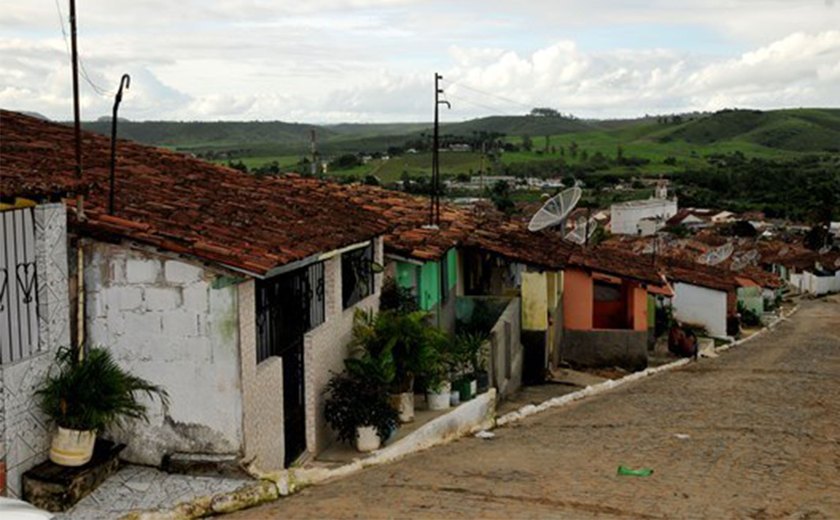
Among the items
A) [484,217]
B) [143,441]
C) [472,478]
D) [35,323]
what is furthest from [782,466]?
[484,217]

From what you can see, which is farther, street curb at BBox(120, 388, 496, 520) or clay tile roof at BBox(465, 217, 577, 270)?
clay tile roof at BBox(465, 217, 577, 270)

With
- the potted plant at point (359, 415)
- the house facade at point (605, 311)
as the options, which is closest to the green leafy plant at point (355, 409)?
the potted plant at point (359, 415)

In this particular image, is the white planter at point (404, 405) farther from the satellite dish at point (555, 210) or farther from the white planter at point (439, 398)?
the satellite dish at point (555, 210)

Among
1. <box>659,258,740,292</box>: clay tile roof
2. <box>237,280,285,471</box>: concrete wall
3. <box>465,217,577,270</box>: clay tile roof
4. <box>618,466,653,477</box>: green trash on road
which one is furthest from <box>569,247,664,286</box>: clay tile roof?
<box>237,280,285,471</box>: concrete wall

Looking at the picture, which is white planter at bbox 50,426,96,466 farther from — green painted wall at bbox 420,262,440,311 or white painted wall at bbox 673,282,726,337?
white painted wall at bbox 673,282,726,337

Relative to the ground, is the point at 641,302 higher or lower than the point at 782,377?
higher

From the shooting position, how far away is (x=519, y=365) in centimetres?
1802

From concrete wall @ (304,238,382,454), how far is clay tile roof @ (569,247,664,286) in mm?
10815

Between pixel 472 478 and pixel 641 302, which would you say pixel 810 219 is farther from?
pixel 472 478

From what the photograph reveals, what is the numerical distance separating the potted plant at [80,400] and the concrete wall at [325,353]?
2767 millimetres

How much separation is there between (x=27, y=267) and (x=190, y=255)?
1.25 metres

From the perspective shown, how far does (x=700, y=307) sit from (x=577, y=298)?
443 inches

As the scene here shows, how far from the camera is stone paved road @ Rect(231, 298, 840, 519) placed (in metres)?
8.36

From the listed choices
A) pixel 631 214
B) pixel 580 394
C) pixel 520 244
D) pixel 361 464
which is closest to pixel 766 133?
pixel 631 214
